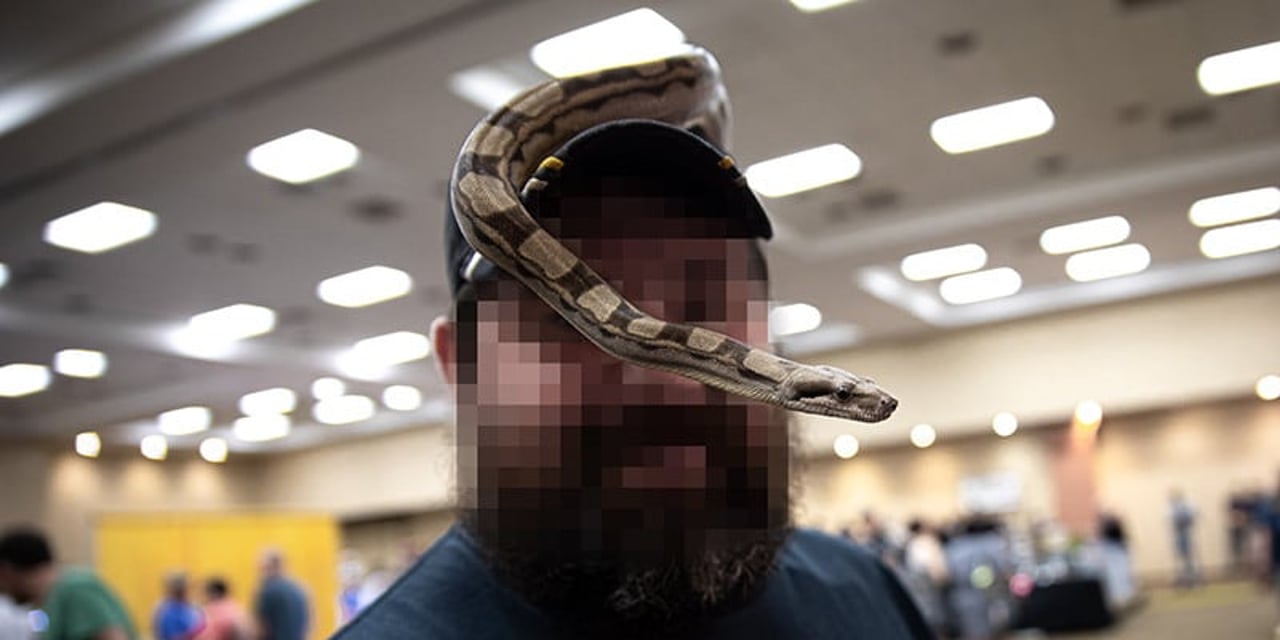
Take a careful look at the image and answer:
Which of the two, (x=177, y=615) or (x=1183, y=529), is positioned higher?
(x=1183, y=529)

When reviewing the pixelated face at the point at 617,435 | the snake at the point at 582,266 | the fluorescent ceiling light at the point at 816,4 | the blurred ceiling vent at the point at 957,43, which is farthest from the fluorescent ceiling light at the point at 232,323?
the pixelated face at the point at 617,435

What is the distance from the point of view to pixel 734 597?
93cm

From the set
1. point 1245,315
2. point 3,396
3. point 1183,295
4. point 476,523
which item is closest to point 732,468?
point 476,523

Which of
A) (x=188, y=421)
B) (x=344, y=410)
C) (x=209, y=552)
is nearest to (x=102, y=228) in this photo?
(x=209, y=552)

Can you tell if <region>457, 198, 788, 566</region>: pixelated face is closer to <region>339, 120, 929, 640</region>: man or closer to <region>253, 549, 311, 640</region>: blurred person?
<region>339, 120, 929, 640</region>: man

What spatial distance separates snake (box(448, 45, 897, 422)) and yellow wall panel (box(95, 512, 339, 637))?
6551 millimetres

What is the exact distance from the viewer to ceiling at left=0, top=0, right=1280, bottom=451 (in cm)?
530

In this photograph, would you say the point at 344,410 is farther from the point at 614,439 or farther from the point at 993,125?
the point at 614,439

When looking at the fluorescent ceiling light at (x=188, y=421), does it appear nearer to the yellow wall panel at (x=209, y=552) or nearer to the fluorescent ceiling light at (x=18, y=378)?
the yellow wall panel at (x=209, y=552)

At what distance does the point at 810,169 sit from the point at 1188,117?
2.65 m

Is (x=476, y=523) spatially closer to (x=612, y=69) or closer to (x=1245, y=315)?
(x=612, y=69)

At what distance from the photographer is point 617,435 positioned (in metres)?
0.73

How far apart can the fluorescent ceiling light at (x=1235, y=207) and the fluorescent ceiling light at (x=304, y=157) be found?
5768mm

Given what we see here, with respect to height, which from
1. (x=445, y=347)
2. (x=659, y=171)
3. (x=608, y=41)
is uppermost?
(x=608, y=41)
